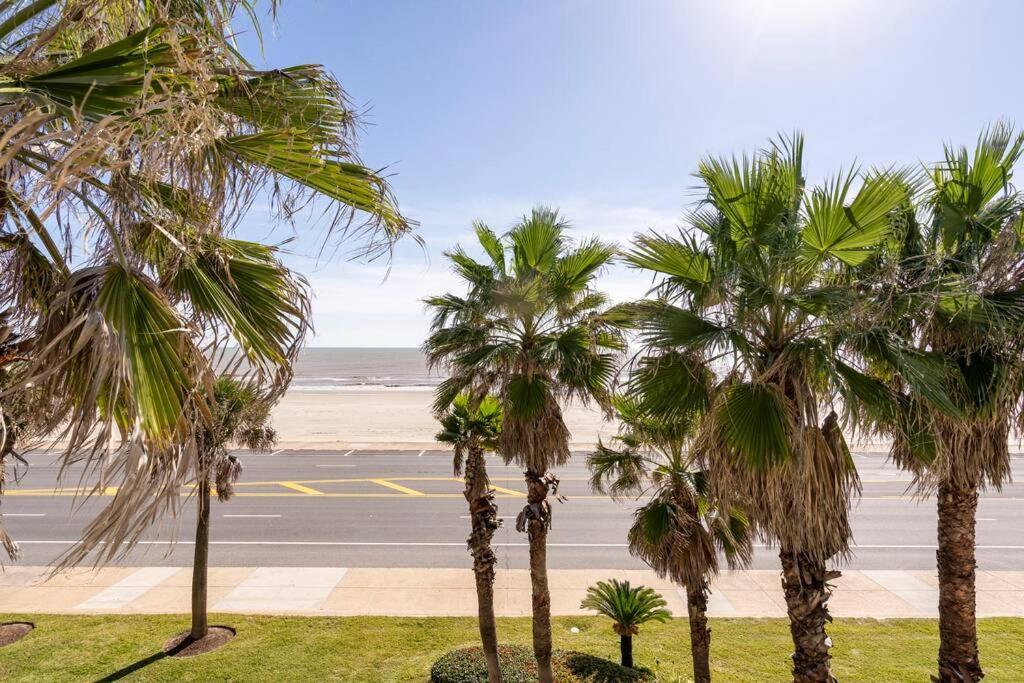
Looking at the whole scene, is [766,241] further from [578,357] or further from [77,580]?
[77,580]

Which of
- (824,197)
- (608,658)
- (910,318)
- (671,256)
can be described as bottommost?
(608,658)

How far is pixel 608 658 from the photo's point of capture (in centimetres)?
905

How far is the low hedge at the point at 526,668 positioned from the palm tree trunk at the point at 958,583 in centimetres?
353

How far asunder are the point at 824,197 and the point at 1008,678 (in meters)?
7.89

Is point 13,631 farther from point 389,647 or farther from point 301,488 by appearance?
point 301,488

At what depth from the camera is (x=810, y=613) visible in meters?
5.51

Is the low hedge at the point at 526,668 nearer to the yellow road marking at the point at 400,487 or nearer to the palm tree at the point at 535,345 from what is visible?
the palm tree at the point at 535,345

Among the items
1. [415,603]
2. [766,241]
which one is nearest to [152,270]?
[766,241]

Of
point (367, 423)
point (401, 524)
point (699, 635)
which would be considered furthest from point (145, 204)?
point (367, 423)

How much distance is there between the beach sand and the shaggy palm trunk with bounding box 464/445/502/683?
13423 millimetres

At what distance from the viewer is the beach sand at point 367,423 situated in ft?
97.2

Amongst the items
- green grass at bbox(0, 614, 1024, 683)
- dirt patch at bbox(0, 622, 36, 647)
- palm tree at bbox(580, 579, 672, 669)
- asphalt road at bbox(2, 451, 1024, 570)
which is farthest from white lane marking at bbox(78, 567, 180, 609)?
palm tree at bbox(580, 579, 672, 669)

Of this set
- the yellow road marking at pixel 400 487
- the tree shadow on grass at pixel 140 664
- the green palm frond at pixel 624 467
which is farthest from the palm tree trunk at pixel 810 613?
the yellow road marking at pixel 400 487

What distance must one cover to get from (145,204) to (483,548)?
6.04 metres
